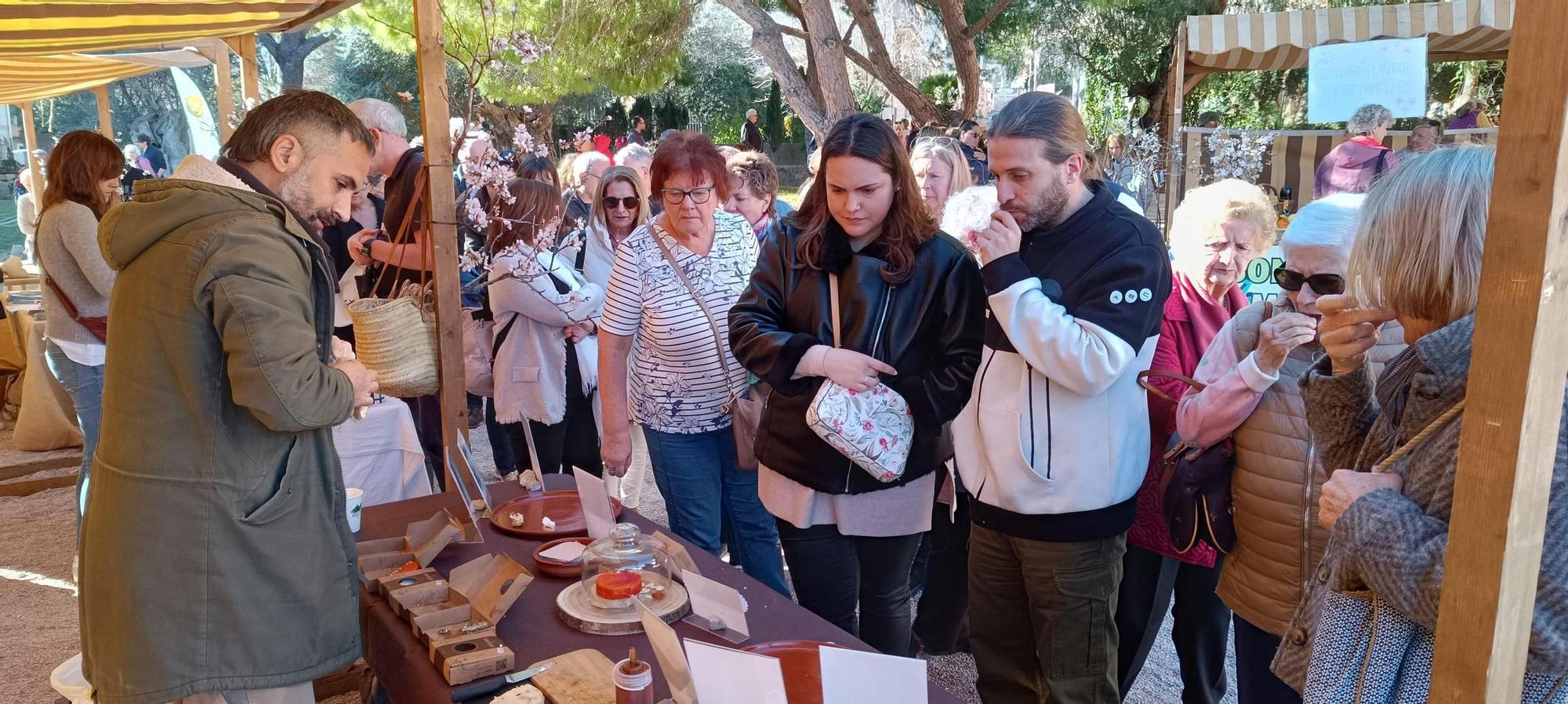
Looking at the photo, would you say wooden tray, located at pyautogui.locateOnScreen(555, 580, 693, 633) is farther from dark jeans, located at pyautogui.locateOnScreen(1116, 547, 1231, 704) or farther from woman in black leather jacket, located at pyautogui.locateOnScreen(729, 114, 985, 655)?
dark jeans, located at pyautogui.locateOnScreen(1116, 547, 1231, 704)

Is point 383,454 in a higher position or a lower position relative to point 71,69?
lower

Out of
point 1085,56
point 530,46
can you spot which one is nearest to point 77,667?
point 530,46

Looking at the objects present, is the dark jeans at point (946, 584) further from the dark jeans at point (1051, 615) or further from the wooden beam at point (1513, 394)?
the wooden beam at point (1513, 394)

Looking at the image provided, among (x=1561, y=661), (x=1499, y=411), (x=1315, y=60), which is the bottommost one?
(x=1561, y=661)

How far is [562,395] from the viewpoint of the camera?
3.60 meters

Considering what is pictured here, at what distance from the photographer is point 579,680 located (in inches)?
Result: 55.6

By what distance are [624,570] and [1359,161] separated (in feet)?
18.5

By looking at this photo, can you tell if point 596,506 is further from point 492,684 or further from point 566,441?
point 566,441

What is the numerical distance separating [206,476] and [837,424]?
1101mm

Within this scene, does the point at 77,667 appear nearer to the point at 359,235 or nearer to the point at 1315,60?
the point at 359,235

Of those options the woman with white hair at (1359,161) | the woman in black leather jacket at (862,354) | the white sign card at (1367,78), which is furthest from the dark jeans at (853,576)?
the white sign card at (1367,78)

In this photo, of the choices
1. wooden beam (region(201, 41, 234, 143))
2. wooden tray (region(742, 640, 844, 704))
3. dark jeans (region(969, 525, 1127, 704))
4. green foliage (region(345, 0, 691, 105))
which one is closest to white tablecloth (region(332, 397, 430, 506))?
dark jeans (region(969, 525, 1127, 704))

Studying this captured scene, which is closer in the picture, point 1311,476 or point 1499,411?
point 1499,411

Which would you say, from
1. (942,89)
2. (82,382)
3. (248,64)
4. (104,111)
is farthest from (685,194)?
(942,89)
